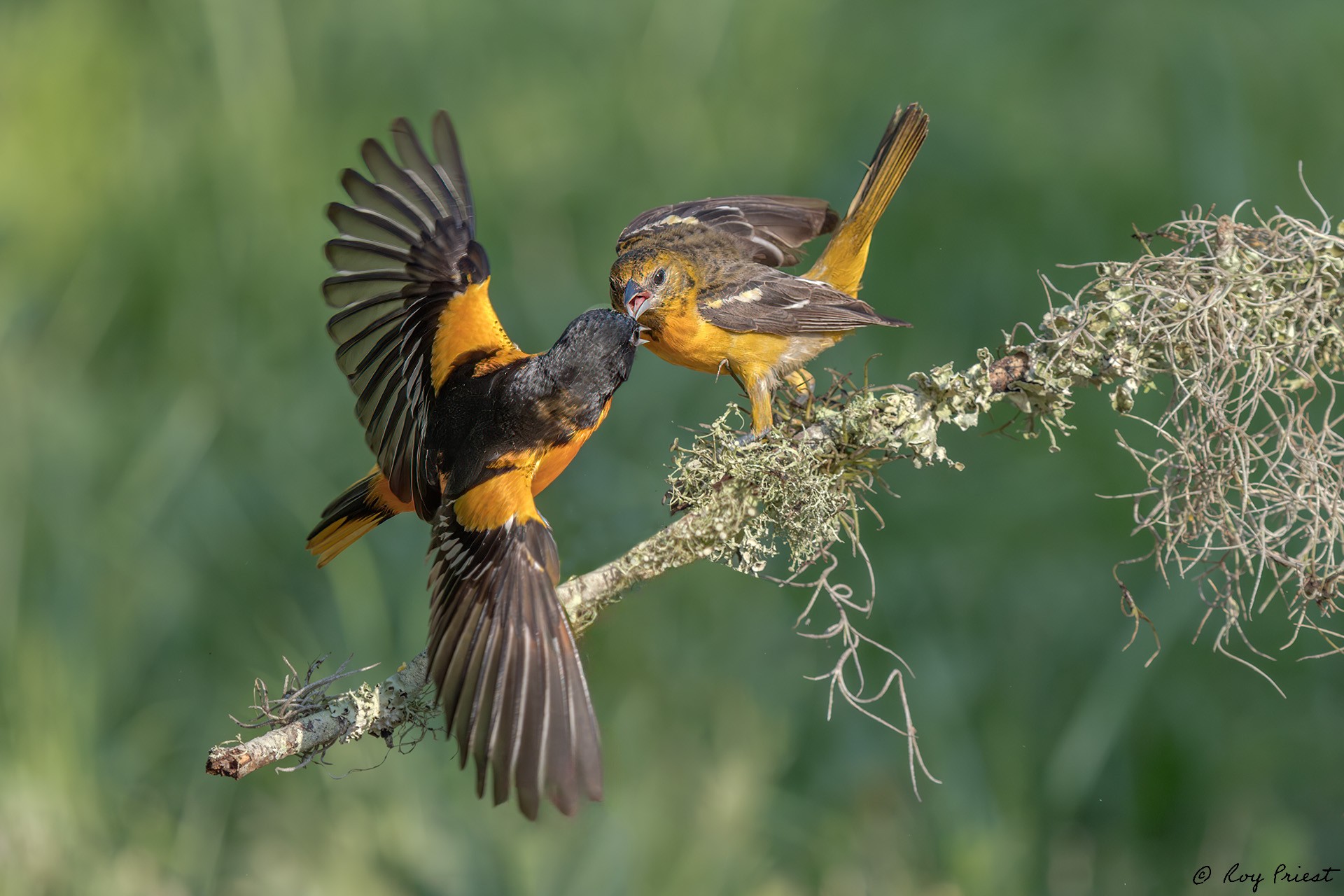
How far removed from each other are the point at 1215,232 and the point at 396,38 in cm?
513

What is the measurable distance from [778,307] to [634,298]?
19.1 inches

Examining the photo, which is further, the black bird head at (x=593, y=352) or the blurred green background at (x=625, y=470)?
the blurred green background at (x=625, y=470)

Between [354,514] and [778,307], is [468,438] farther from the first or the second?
[778,307]

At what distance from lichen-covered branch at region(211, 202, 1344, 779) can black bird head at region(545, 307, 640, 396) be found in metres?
0.26

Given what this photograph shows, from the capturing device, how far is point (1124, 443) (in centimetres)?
280

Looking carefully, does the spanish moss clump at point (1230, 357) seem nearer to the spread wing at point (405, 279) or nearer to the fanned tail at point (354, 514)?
the spread wing at point (405, 279)

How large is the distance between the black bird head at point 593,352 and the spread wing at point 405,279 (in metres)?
0.46

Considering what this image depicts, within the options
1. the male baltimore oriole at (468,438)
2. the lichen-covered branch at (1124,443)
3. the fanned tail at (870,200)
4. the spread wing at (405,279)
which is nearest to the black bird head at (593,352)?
the male baltimore oriole at (468,438)

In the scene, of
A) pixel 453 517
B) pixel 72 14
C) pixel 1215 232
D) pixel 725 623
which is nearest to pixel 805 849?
pixel 725 623

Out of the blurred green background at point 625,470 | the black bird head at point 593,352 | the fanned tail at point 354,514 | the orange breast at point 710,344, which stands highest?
the black bird head at point 593,352

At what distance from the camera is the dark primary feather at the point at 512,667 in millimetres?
2635

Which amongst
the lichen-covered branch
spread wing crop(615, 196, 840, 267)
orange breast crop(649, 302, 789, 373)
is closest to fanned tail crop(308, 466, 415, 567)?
the lichen-covered branch

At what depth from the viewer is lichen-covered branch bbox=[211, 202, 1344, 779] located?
268cm

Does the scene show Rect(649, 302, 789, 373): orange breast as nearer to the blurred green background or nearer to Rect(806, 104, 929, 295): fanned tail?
Rect(806, 104, 929, 295): fanned tail
